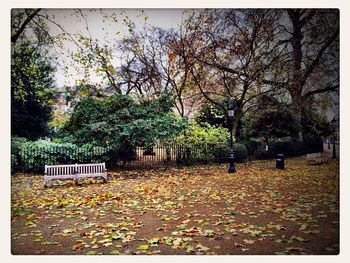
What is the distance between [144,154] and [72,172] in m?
A: 2.92

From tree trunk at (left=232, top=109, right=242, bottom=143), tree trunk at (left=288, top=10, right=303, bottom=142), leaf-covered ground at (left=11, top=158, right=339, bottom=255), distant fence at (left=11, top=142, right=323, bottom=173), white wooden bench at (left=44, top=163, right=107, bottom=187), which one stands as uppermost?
tree trunk at (left=288, top=10, right=303, bottom=142)

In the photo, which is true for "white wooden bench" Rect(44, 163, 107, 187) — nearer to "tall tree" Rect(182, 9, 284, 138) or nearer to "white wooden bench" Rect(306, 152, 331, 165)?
"tall tree" Rect(182, 9, 284, 138)

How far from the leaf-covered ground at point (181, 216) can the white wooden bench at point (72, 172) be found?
12.0 inches

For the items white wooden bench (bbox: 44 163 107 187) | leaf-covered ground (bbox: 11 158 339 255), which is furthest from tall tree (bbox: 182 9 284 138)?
white wooden bench (bbox: 44 163 107 187)

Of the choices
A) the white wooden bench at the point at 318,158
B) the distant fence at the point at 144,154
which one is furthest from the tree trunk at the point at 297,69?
the white wooden bench at the point at 318,158

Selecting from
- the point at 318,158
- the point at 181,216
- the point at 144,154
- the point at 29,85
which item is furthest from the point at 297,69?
the point at 29,85

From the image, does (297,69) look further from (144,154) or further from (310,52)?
(144,154)

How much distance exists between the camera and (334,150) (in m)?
5.34

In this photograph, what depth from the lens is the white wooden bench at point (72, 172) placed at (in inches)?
255

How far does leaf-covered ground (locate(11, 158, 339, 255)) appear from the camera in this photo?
374cm

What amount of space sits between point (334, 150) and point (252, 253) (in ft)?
10.6

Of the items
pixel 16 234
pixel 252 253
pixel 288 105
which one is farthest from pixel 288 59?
pixel 16 234

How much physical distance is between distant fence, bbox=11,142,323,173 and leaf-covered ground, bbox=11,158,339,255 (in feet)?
2.44
